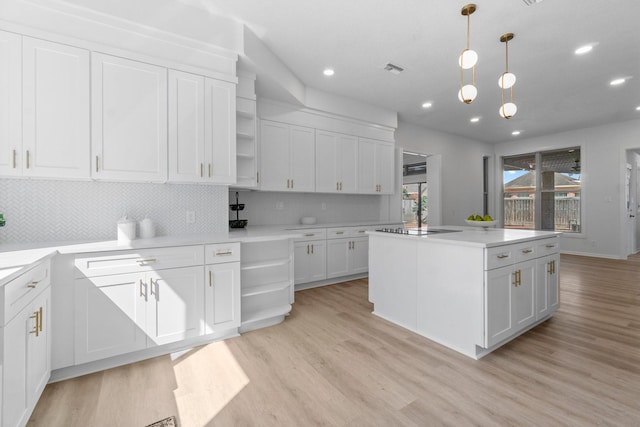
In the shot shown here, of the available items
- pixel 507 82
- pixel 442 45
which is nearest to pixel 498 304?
pixel 507 82

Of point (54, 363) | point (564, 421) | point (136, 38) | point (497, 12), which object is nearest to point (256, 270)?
point (54, 363)

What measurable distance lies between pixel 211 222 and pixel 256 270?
67 cm

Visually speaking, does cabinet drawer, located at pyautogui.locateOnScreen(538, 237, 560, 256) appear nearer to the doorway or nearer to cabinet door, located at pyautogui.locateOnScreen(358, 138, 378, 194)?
cabinet door, located at pyautogui.locateOnScreen(358, 138, 378, 194)

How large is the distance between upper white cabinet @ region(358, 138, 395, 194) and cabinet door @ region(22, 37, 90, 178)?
3.70 m

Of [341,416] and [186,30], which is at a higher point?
[186,30]

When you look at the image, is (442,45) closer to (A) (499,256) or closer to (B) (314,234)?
(A) (499,256)

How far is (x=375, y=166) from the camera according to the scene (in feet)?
17.1

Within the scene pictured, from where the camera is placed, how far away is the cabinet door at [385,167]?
5.27 meters

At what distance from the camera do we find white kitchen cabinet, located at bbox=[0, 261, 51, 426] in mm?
1333

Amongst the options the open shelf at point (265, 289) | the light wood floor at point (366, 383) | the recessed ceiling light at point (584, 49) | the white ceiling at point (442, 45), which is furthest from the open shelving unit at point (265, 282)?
the recessed ceiling light at point (584, 49)

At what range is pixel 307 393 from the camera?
186 centimetres

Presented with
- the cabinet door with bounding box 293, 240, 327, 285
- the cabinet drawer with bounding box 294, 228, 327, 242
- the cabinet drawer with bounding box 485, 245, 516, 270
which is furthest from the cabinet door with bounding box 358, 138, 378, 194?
the cabinet drawer with bounding box 485, 245, 516, 270

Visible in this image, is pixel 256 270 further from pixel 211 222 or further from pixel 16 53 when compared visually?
pixel 16 53

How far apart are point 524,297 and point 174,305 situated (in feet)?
9.44
